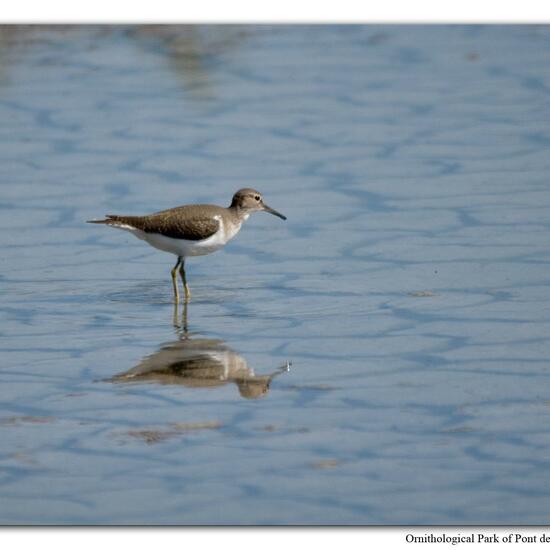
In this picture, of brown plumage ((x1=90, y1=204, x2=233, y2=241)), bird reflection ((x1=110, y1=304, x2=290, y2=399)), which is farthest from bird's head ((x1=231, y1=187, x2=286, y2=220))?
bird reflection ((x1=110, y1=304, x2=290, y2=399))

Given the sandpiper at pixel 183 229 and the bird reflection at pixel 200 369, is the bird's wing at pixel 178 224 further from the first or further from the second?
the bird reflection at pixel 200 369

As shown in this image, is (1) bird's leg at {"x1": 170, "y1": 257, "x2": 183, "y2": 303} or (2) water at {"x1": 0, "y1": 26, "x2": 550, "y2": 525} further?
(1) bird's leg at {"x1": 170, "y1": 257, "x2": 183, "y2": 303}

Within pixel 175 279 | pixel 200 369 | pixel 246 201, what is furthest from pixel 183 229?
pixel 200 369

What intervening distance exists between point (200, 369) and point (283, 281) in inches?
85.6

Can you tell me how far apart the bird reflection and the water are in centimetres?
2

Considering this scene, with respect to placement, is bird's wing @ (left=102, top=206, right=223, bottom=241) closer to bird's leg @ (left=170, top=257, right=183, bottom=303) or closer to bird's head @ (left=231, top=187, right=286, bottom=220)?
bird's leg @ (left=170, top=257, right=183, bottom=303)

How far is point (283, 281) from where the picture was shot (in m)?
11.5

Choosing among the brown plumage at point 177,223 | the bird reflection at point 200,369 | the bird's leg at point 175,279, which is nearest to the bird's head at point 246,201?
the brown plumage at point 177,223

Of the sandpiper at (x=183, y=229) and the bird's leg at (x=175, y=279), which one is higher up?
the sandpiper at (x=183, y=229)

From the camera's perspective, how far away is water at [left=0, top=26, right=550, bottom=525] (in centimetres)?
768

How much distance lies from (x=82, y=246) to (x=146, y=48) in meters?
6.37

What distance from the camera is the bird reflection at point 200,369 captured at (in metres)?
9.15

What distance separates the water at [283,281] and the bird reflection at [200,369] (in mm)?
25

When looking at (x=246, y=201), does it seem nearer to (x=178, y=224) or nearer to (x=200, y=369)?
(x=178, y=224)
